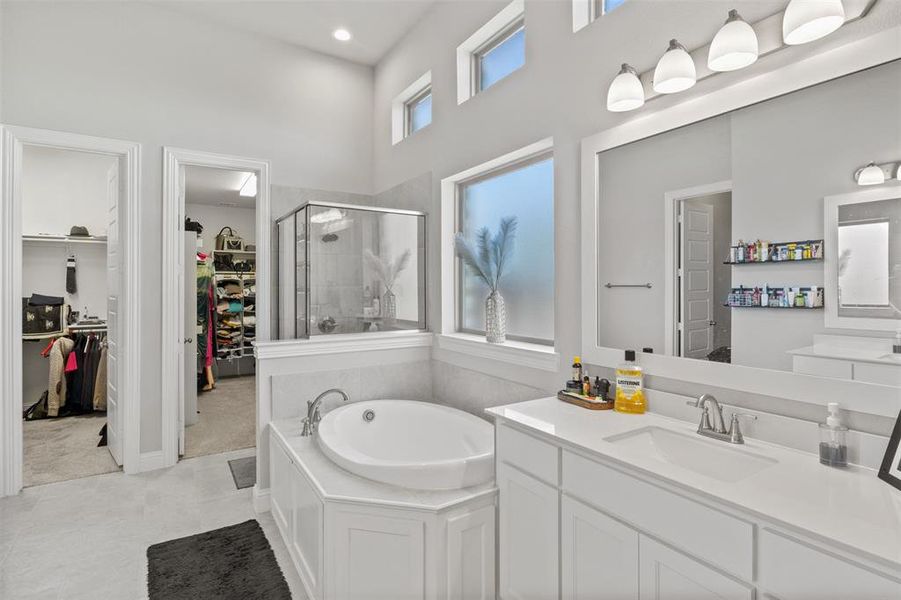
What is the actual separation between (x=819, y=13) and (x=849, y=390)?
1.04 m

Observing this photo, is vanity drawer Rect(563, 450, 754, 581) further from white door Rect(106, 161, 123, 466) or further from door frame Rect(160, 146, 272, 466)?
white door Rect(106, 161, 123, 466)

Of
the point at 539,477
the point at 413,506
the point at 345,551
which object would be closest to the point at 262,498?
the point at 345,551

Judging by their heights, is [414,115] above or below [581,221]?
above

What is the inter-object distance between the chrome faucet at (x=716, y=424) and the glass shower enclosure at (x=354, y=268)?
6.84 ft

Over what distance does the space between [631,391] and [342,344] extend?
1884 millimetres

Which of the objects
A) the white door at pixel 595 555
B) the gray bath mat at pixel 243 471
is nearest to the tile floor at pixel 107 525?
the gray bath mat at pixel 243 471

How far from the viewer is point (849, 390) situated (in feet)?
4.12

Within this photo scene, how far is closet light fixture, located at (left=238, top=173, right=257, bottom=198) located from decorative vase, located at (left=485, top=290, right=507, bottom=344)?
343cm

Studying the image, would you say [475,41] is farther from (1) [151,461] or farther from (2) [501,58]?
(1) [151,461]

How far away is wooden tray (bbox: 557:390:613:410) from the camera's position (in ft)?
5.95

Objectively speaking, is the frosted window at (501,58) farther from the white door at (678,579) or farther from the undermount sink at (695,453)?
the white door at (678,579)

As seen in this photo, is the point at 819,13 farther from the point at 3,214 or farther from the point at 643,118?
the point at 3,214

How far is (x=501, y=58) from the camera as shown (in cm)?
282

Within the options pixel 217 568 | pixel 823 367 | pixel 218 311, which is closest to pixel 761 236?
pixel 823 367
